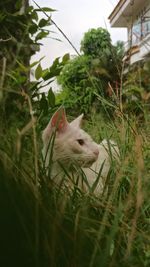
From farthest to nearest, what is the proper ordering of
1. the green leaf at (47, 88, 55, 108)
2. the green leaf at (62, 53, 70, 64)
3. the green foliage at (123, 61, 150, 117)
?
the green foliage at (123, 61, 150, 117), the green leaf at (62, 53, 70, 64), the green leaf at (47, 88, 55, 108)

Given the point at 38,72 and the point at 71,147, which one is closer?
the point at 38,72

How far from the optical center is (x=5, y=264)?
0.87 metres

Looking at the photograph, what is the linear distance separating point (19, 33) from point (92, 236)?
5.85 feet

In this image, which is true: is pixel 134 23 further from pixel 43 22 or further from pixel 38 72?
pixel 38 72

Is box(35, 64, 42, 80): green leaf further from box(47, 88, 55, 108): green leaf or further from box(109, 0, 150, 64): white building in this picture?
box(109, 0, 150, 64): white building

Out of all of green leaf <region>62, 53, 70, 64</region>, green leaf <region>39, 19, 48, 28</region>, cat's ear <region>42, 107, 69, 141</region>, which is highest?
green leaf <region>39, 19, 48, 28</region>

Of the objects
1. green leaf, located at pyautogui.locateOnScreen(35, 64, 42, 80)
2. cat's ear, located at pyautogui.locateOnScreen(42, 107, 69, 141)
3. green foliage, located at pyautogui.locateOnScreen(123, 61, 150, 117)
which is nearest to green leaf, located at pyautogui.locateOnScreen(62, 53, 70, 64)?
green leaf, located at pyautogui.locateOnScreen(35, 64, 42, 80)

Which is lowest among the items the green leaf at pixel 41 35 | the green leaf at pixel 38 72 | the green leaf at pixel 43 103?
the green leaf at pixel 43 103

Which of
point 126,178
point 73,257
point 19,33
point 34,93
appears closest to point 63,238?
point 73,257

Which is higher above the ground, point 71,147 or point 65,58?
point 65,58

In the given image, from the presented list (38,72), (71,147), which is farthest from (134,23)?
(38,72)

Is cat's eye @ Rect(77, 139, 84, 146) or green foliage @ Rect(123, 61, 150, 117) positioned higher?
green foliage @ Rect(123, 61, 150, 117)

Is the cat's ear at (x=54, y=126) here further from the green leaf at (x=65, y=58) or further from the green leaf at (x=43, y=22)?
the green leaf at (x=43, y=22)

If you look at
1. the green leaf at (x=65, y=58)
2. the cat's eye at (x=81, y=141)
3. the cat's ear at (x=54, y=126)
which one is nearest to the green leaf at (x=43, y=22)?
the green leaf at (x=65, y=58)
